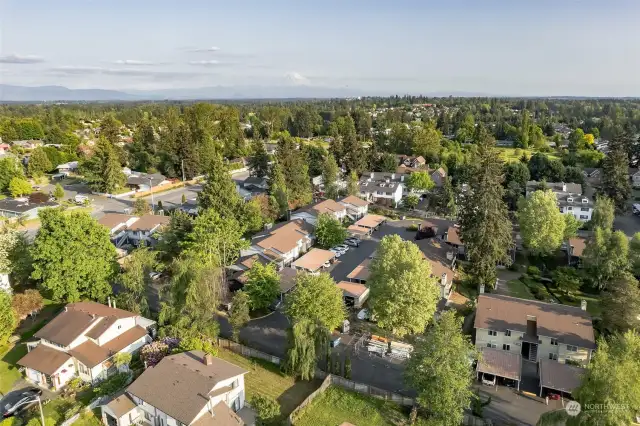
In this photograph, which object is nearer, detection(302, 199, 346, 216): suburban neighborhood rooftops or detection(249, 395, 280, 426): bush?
detection(249, 395, 280, 426): bush

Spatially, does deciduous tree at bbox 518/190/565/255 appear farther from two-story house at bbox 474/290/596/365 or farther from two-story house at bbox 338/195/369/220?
two-story house at bbox 338/195/369/220

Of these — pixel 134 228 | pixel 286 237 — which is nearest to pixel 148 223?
pixel 134 228

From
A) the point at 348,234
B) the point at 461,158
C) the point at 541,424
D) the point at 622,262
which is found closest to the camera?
the point at 541,424

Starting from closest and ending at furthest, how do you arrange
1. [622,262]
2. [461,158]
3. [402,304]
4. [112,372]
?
1. [112,372]
2. [402,304]
3. [622,262]
4. [461,158]

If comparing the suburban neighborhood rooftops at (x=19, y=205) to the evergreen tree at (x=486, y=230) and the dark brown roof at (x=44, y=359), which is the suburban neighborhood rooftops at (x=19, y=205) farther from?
the evergreen tree at (x=486, y=230)

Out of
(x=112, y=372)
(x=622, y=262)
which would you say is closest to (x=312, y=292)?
(x=112, y=372)

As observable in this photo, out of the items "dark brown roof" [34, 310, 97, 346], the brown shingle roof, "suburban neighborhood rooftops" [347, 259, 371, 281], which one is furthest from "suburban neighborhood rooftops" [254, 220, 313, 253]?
"dark brown roof" [34, 310, 97, 346]

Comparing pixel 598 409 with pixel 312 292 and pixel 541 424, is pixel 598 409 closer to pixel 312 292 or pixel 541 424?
pixel 541 424
